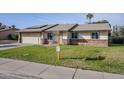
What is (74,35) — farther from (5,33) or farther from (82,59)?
(5,33)

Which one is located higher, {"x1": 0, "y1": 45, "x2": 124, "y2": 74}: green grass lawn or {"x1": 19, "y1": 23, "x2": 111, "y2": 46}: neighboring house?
{"x1": 19, "y1": 23, "x2": 111, "y2": 46}: neighboring house

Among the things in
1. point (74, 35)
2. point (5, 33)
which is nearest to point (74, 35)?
point (74, 35)

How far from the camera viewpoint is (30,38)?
30.0 meters

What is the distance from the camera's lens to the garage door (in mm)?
28766

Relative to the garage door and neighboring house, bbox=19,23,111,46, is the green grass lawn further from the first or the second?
the garage door

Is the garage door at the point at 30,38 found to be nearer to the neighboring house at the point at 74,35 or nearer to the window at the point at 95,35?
the neighboring house at the point at 74,35

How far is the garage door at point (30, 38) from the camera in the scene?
28766mm

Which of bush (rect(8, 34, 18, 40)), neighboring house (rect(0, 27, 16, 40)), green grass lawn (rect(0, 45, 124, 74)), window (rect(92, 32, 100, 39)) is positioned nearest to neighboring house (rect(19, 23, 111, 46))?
window (rect(92, 32, 100, 39))

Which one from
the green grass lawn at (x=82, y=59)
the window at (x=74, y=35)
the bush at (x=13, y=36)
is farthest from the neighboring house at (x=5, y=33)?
the green grass lawn at (x=82, y=59)

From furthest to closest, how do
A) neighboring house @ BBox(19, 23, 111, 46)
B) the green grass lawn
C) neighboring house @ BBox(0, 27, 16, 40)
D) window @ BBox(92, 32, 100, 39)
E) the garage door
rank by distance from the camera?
neighboring house @ BBox(0, 27, 16, 40) < the garage door < window @ BBox(92, 32, 100, 39) < neighboring house @ BBox(19, 23, 111, 46) < the green grass lawn
